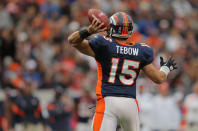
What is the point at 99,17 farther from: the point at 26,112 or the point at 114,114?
the point at 26,112

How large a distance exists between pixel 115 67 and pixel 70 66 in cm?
737

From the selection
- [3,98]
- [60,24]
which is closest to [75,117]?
[3,98]

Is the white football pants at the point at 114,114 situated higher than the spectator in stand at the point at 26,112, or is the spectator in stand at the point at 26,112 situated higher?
the white football pants at the point at 114,114

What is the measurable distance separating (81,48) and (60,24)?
8118 millimetres

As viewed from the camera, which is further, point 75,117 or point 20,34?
point 20,34

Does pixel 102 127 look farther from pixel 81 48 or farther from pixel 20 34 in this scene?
pixel 20 34

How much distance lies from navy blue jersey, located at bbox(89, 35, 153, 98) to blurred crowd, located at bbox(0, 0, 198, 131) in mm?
4481

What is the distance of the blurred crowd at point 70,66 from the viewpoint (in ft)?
34.0

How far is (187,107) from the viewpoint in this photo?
34.6ft

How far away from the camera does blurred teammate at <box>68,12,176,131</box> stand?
537cm

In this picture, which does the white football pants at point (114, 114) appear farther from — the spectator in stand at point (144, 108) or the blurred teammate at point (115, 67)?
the spectator in stand at point (144, 108)

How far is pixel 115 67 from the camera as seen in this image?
215 inches

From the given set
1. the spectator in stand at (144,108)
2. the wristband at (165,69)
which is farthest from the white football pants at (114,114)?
the spectator in stand at (144,108)

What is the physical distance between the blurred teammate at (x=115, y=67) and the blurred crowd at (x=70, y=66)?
4482 mm
